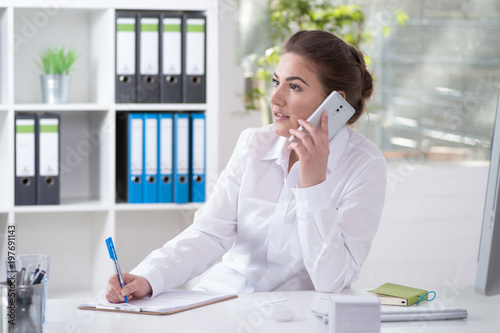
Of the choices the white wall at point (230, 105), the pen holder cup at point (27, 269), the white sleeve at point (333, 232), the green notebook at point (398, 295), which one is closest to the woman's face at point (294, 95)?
the white sleeve at point (333, 232)

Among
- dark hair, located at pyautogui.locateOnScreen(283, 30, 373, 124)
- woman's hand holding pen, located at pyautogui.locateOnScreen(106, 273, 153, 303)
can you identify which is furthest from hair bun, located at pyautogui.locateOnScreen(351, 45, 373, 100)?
woman's hand holding pen, located at pyautogui.locateOnScreen(106, 273, 153, 303)

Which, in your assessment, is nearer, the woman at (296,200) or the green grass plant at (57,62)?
the woman at (296,200)

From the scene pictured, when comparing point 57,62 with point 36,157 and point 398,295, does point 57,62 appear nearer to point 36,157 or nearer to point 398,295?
point 36,157

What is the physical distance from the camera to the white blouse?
1.61m

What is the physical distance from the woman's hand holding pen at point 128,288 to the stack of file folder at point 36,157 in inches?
41.5

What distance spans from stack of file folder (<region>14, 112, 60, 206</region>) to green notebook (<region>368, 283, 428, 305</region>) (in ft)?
4.44

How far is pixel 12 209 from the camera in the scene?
2.35 meters

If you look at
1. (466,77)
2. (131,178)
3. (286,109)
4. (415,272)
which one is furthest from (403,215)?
(286,109)

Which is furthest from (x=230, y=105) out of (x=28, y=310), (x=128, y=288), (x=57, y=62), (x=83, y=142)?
(x=28, y=310)

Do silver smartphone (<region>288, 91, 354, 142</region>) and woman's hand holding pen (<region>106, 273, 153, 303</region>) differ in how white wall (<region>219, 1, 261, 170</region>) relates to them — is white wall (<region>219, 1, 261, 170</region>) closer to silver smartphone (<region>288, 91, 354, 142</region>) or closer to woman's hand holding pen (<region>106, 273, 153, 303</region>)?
silver smartphone (<region>288, 91, 354, 142</region>)

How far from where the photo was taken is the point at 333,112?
175 centimetres

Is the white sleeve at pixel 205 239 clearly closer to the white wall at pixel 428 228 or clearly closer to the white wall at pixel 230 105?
the white wall at pixel 230 105

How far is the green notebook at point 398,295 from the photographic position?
1.42 meters

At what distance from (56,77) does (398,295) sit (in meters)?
1.52
